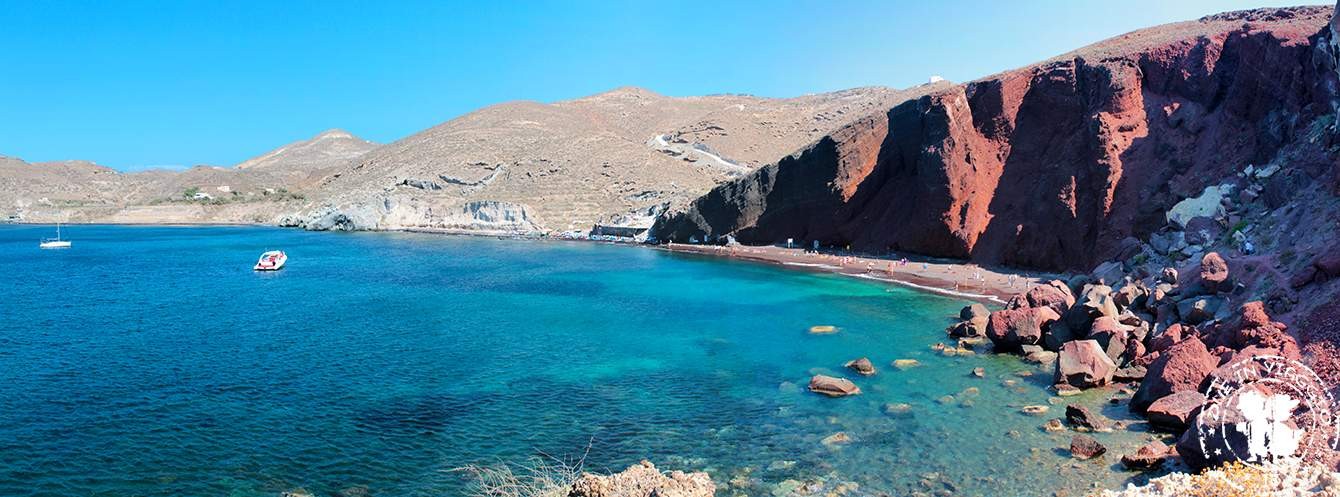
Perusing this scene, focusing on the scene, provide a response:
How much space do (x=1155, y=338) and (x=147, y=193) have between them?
176799 mm

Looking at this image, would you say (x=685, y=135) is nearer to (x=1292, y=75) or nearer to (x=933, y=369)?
(x=1292, y=75)

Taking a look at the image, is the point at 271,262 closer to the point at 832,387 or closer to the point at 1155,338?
the point at 832,387

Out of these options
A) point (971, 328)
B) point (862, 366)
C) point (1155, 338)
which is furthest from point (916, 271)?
point (862, 366)

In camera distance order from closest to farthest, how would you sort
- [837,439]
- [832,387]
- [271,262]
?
[837,439] → [832,387] → [271,262]

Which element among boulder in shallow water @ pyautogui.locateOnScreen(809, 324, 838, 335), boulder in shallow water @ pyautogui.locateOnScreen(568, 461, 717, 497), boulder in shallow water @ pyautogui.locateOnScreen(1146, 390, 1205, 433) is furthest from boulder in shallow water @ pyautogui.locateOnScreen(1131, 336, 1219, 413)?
boulder in shallow water @ pyautogui.locateOnScreen(568, 461, 717, 497)

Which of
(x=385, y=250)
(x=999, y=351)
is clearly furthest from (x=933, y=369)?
(x=385, y=250)

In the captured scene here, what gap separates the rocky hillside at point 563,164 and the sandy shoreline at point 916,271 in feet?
73.5

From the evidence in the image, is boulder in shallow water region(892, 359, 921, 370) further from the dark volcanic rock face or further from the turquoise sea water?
the dark volcanic rock face

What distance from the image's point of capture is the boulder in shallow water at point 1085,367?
20328mm

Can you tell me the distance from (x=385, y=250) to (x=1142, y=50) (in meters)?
62.2

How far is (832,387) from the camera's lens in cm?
2067

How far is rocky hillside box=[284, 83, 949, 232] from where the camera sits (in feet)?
318

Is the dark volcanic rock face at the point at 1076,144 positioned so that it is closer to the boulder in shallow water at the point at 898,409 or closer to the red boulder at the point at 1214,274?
the red boulder at the point at 1214,274

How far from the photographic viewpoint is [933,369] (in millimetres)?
23328
